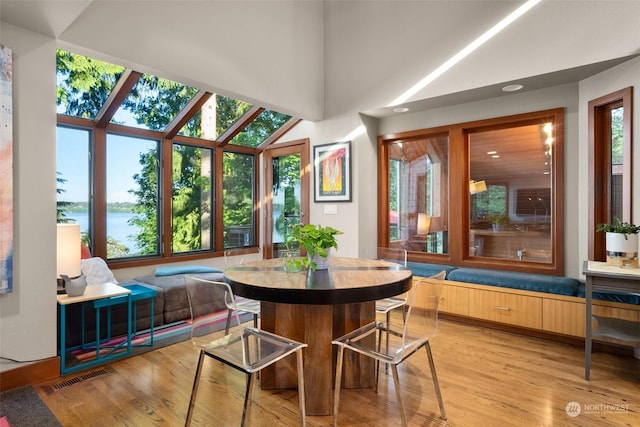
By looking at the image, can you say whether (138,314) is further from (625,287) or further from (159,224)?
(625,287)

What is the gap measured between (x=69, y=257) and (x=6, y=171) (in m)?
0.72

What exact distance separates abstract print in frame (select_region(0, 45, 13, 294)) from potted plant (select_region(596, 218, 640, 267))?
414 centimetres

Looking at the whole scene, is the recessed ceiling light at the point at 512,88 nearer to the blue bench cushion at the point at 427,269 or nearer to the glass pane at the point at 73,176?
the blue bench cushion at the point at 427,269

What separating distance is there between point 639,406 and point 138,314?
3.92 m

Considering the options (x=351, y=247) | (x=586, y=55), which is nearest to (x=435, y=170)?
(x=351, y=247)

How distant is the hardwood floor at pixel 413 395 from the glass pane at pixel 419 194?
66.3 inches

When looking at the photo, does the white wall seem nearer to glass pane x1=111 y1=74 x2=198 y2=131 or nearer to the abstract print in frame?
the abstract print in frame

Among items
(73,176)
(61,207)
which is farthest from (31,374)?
(73,176)

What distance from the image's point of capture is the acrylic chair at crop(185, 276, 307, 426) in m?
1.72

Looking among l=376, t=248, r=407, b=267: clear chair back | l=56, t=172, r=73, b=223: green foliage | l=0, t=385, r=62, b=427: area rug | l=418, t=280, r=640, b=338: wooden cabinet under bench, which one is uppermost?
l=56, t=172, r=73, b=223: green foliage

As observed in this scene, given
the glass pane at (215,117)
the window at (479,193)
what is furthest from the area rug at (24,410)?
the window at (479,193)

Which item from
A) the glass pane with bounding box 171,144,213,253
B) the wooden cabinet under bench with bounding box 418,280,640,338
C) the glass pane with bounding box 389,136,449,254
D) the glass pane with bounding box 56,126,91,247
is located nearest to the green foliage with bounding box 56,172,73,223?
the glass pane with bounding box 56,126,91,247

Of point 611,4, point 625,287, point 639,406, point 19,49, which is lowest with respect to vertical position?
point 639,406

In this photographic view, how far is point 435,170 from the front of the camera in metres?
4.25
